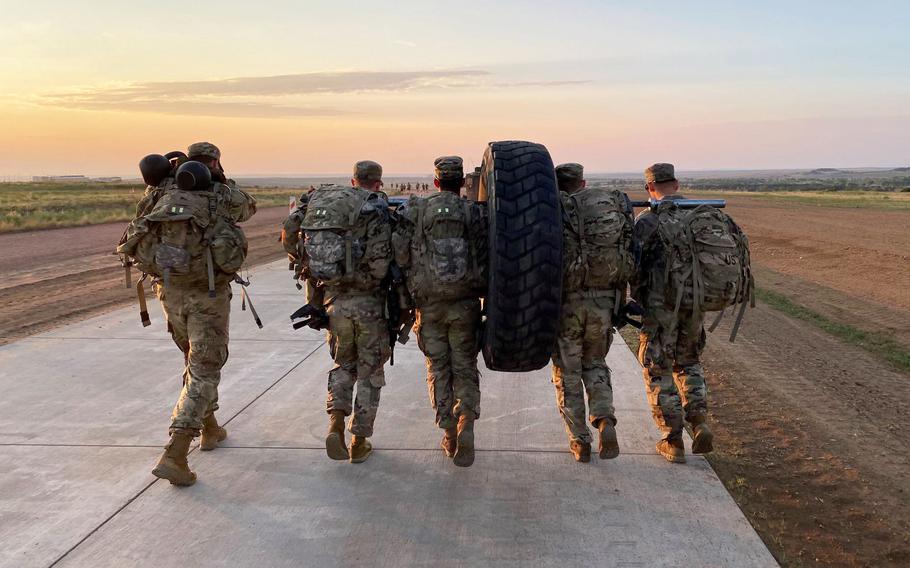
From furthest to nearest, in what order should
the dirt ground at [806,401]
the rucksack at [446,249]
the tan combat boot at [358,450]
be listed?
the tan combat boot at [358,450], the rucksack at [446,249], the dirt ground at [806,401]

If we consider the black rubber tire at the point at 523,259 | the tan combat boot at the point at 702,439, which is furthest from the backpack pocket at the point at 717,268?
the black rubber tire at the point at 523,259

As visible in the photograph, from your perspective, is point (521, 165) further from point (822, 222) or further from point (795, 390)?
point (822, 222)

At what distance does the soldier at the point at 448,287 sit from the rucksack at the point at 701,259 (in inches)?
50.4

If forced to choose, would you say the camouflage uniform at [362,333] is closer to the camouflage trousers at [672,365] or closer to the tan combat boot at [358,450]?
the tan combat boot at [358,450]

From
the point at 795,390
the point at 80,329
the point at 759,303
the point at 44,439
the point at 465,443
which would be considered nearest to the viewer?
the point at 465,443

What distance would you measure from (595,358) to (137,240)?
305cm

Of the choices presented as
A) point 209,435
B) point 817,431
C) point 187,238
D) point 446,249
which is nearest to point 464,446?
Result: point 446,249

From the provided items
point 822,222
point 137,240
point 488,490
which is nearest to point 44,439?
point 137,240

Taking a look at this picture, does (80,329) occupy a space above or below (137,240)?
below

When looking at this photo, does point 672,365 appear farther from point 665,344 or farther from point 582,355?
point 582,355

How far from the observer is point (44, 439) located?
4.92 meters

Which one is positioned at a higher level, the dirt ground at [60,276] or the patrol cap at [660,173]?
the patrol cap at [660,173]

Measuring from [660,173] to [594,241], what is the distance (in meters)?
0.89

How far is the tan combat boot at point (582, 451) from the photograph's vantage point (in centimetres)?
452
